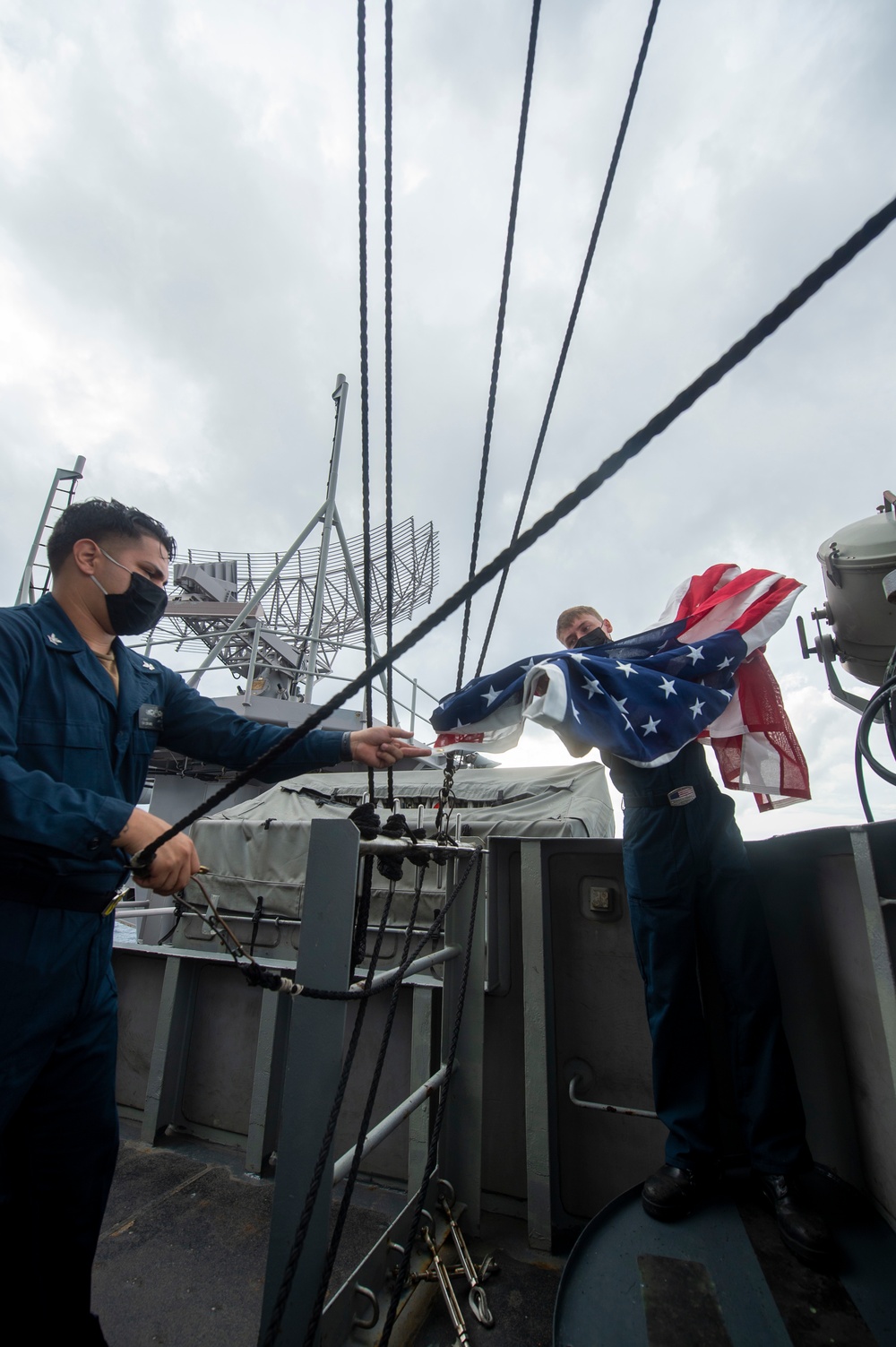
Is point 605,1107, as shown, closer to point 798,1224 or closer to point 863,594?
point 798,1224

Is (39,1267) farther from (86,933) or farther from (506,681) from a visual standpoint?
(506,681)

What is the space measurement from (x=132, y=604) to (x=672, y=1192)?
204 centimetres

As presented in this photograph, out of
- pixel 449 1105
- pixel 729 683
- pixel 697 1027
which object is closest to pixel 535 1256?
pixel 449 1105

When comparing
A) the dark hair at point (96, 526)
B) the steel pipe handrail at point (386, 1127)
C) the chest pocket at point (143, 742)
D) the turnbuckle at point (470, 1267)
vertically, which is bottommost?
Result: the turnbuckle at point (470, 1267)

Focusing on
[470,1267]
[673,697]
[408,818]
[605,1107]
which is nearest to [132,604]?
[673,697]

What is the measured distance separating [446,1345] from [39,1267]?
38.1 inches

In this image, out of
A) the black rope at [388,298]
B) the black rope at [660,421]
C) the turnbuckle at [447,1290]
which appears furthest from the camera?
the turnbuckle at [447,1290]

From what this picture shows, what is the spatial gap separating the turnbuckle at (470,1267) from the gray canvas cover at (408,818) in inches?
62.5

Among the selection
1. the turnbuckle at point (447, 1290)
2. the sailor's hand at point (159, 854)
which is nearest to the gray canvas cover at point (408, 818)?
the turnbuckle at point (447, 1290)

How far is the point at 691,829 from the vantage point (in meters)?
1.77

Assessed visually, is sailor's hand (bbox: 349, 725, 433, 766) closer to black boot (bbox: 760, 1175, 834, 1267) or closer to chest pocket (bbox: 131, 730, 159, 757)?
chest pocket (bbox: 131, 730, 159, 757)

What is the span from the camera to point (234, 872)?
4113 millimetres

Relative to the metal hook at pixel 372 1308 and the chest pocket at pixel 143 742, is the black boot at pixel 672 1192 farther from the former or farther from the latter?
the chest pocket at pixel 143 742

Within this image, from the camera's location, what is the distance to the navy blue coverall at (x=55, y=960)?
103 cm
